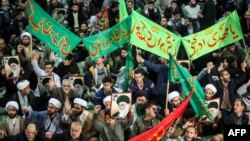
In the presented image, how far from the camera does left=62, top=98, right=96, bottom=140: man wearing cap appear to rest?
15301 millimetres

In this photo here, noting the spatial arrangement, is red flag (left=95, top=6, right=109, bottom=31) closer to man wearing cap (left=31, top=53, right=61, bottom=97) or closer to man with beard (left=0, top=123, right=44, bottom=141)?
man wearing cap (left=31, top=53, right=61, bottom=97)

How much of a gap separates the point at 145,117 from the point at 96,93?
1.72 metres

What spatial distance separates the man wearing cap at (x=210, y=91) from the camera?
53.3ft

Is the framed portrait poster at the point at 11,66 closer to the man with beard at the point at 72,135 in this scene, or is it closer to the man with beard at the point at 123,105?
the man with beard at the point at 72,135

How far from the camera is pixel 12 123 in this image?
1545 centimetres

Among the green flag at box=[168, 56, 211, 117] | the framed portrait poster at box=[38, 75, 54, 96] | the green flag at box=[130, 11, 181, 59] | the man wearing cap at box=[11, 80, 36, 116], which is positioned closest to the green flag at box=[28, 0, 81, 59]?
the framed portrait poster at box=[38, 75, 54, 96]

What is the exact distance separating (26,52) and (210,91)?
418cm

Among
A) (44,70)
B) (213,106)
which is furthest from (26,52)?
(213,106)

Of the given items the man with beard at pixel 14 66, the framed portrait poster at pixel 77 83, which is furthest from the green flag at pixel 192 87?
the man with beard at pixel 14 66

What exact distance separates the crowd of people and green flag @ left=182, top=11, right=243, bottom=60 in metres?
0.40

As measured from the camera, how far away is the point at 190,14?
21.8m

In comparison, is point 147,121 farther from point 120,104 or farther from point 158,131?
point 158,131

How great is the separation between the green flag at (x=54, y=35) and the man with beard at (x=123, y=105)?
2.61 metres

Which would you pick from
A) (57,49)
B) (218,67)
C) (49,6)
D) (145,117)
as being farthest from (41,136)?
(49,6)
